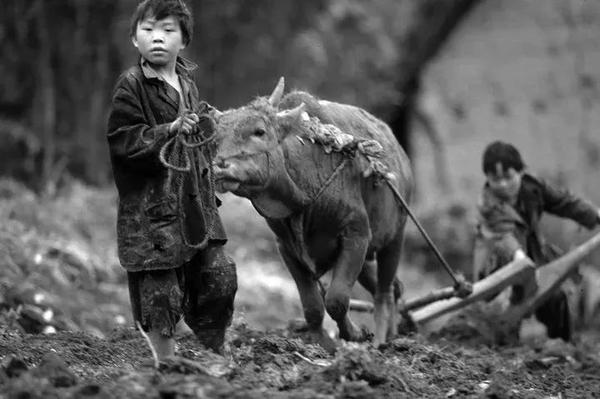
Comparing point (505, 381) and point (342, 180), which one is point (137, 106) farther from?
point (505, 381)

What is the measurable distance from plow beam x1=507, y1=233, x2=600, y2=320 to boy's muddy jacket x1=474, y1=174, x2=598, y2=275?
0.87ft

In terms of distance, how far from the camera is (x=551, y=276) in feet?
36.9

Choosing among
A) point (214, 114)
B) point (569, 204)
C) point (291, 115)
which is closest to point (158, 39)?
point (214, 114)

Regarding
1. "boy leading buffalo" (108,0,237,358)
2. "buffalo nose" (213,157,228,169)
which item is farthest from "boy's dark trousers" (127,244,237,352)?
"buffalo nose" (213,157,228,169)

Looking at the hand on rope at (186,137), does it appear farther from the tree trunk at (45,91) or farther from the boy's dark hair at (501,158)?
the tree trunk at (45,91)

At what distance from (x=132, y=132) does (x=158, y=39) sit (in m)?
0.60

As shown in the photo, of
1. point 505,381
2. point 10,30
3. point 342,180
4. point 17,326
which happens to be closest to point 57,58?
point 10,30

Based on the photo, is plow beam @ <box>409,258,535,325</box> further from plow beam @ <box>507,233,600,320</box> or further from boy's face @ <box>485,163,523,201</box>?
boy's face @ <box>485,163,523,201</box>

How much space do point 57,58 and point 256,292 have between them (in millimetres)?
5452

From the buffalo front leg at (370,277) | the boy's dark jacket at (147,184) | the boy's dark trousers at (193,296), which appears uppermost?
the boy's dark jacket at (147,184)

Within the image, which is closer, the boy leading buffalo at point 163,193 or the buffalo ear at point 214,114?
the boy leading buffalo at point 163,193

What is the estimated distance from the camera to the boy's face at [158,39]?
6926mm

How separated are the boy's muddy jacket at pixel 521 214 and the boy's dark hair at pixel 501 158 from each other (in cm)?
28

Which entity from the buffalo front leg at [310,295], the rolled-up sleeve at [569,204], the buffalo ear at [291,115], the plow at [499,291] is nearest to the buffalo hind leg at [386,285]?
the plow at [499,291]
